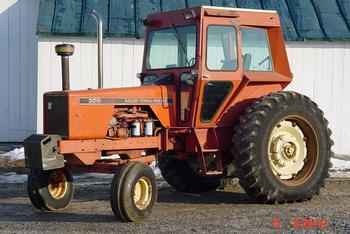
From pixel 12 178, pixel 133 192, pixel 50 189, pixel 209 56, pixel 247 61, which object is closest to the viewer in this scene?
pixel 133 192

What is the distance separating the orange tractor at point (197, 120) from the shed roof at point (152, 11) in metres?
5.82

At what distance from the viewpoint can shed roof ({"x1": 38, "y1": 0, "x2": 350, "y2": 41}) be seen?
597 inches

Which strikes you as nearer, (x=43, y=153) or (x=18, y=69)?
(x=43, y=153)

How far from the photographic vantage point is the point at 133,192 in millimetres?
7645

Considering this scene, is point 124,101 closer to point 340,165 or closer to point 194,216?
point 194,216

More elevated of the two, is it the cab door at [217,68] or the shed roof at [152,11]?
the shed roof at [152,11]

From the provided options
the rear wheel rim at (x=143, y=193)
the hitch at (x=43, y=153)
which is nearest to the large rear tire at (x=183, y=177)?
the rear wheel rim at (x=143, y=193)

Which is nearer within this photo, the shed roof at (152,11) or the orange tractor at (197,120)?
the orange tractor at (197,120)

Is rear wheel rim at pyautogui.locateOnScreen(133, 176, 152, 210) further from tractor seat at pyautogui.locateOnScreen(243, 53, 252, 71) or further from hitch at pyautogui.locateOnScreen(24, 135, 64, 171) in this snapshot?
tractor seat at pyautogui.locateOnScreen(243, 53, 252, 71)

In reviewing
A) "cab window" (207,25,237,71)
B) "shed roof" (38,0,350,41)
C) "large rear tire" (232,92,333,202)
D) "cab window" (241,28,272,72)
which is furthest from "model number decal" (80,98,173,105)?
"shed roof" (38,0,350,41)

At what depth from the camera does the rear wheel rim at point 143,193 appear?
7.78m

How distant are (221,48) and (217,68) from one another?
0.93 feet

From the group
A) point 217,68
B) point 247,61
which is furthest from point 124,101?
point 247,61

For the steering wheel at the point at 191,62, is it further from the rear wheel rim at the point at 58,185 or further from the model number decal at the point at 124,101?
the rear wheel rim at the point at 58,185
